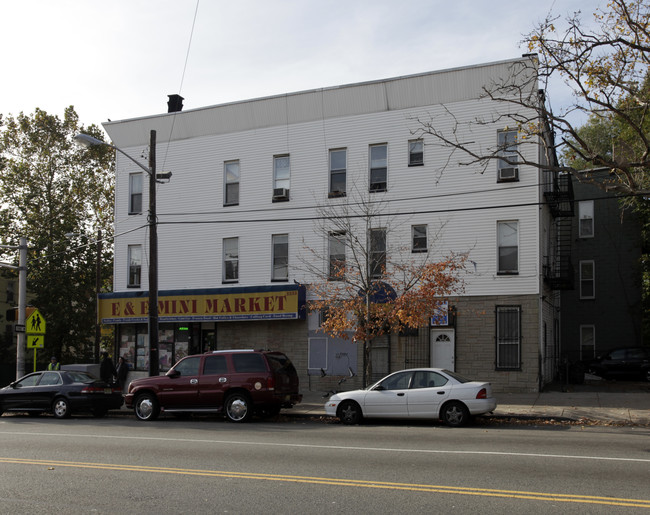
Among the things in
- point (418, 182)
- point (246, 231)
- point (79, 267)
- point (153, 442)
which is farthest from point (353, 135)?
point (79, 267)

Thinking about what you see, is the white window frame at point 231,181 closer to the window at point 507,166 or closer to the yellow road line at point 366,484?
the window at point 507,166

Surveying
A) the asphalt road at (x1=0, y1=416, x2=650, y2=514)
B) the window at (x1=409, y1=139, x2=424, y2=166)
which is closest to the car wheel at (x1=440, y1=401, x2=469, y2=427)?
the asphalt road at (x1=0, y1=416, x2=650, y2=514)

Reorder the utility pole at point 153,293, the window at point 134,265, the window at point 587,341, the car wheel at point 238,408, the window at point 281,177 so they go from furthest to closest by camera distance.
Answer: the window at point 587,341, the window at point 134,265, the window at point 281,177, the utility pole at point 153,293, the car wheel at point 238,408

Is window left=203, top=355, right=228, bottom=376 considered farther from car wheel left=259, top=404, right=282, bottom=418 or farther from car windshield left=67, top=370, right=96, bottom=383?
car windshield left=67, top=370, right=96, bottom=383

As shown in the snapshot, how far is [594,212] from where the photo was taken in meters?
33.9

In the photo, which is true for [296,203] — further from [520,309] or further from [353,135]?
[520,309]

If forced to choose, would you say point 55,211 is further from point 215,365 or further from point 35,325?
point 215,365

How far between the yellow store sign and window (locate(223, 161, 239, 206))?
11.9 ft

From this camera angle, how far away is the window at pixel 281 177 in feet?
83.4

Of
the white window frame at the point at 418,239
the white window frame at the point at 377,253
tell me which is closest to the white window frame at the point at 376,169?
the white window frame at the point at 377,253

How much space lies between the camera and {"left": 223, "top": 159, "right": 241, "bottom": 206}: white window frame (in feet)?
86.9

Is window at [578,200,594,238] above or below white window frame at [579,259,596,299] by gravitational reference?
above

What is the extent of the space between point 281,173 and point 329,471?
17.6 m

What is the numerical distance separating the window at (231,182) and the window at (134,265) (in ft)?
15.2
